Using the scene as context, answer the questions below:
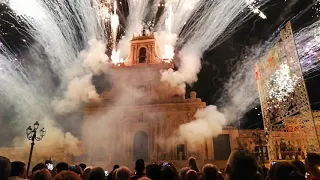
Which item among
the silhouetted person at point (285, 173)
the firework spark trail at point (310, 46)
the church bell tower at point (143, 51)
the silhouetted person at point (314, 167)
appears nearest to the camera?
the silhouetted person at point (285, 173)

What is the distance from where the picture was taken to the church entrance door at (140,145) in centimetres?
2691

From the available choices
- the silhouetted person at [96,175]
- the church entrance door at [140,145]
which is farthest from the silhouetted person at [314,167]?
the church entrance door at [140,145]

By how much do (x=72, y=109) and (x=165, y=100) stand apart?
11.3 metres

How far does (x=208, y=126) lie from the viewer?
2605cm

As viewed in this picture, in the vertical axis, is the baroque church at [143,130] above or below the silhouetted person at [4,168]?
above

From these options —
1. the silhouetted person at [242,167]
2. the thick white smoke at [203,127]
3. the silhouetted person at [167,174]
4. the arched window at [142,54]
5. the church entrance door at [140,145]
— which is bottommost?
the silhouetted person at [167,174]

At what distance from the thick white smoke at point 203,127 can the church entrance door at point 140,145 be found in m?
3.89

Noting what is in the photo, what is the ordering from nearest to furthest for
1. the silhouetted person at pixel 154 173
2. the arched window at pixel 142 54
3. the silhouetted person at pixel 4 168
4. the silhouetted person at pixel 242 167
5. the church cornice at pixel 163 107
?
the silhouetted person at pixel 242 167, the silhouetted person at pixel 4 168, the silhouetted person at pixel 154 173, the church cornice at pixel 163 107, the arched window at pixel 142 54

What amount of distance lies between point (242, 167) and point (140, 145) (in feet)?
84.2

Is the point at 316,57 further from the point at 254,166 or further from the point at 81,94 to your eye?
the point at 81,94

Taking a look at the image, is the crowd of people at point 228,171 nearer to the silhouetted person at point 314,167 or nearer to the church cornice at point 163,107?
the silhouetted person at point 314,167

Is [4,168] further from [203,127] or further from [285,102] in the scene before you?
[203,127]

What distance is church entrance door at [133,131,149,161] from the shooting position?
26.9 m

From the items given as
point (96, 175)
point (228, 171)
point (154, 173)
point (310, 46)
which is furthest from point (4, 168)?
point (310, 46)
